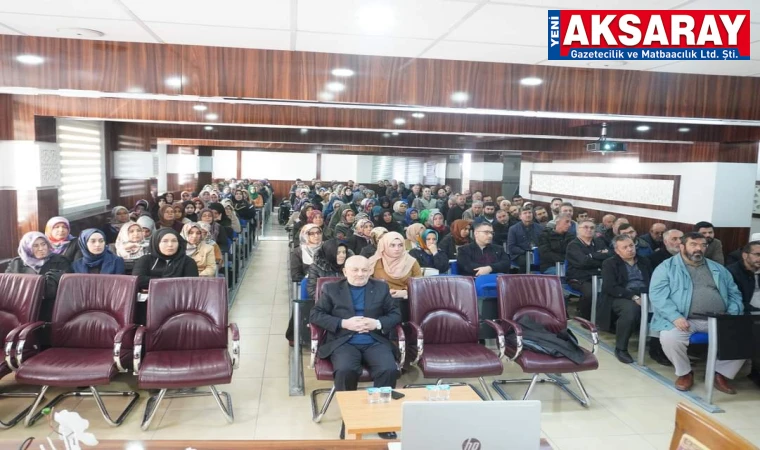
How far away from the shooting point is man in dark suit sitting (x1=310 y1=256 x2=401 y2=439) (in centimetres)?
355

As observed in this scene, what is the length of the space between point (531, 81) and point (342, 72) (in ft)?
5.25

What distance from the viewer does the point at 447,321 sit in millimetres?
4043

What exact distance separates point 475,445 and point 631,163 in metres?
9.72

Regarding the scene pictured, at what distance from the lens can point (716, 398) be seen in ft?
14.1

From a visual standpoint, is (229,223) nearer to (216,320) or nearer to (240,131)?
(240,131)

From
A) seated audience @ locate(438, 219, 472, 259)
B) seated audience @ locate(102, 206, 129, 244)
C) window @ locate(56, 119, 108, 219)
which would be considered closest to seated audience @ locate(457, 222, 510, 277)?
seated audience @ locate(438, 219, 472, 259)

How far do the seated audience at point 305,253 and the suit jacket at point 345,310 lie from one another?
1.55 m

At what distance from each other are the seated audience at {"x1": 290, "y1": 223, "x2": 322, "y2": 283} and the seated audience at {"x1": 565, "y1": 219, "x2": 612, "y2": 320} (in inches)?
110

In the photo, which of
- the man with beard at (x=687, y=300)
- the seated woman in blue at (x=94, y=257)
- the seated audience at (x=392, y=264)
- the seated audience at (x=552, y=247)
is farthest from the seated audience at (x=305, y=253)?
the man with beard at (x=687, y=300)

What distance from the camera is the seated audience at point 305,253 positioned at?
5.54m

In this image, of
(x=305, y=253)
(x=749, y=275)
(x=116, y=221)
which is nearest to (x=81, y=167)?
(x=116, y=221)

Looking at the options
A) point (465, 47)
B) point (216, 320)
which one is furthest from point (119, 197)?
point (465, 47)

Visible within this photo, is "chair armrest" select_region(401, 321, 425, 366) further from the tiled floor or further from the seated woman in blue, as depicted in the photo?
the seated woman in blue

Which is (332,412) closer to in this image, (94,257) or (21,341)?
(21,341)
